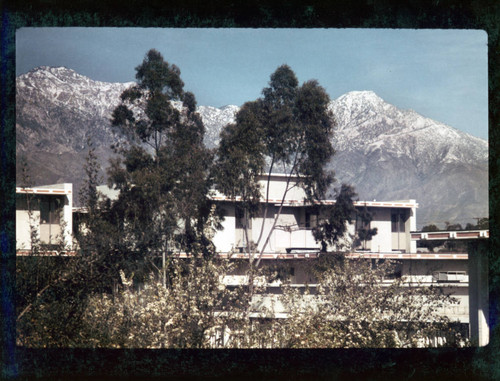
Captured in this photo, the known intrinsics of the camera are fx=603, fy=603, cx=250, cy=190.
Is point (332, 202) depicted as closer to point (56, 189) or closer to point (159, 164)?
point (159, 164)

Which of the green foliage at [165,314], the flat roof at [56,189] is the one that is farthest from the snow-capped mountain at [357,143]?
the green foliage at [165,314]

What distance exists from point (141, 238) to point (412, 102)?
609 cm

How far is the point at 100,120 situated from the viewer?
26.2 ft

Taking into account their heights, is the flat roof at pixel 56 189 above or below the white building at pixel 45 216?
above

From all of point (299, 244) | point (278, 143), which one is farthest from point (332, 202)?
point (278, 143)

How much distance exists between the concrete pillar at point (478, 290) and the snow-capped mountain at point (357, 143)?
586 millimetres

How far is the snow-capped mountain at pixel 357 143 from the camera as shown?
7.49 m

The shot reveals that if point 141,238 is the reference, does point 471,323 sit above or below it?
below

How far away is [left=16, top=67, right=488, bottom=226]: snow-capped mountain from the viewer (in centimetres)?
749

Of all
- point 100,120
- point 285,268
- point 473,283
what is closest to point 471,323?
point 473,283

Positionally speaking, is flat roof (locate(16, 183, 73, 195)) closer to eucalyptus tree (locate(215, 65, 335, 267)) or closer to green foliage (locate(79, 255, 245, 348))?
green foliage (locate(79, 255, 245, 348))

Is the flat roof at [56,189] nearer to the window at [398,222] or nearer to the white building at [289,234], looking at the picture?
the white building at [289,234]

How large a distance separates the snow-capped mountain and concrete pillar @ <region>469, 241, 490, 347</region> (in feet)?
1.92

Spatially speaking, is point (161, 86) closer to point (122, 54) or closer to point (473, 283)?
point (122, 54)
